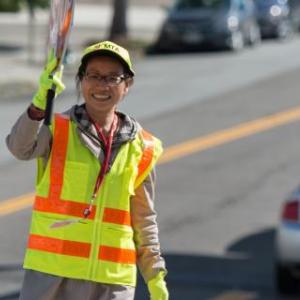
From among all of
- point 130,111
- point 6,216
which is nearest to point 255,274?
point 6,216

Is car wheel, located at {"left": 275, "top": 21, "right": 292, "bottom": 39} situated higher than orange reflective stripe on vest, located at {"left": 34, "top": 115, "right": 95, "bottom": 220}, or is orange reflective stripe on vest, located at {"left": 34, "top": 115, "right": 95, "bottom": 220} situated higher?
car wheel, located at {"left": 275, "top": 21, "right": 292, "bottom": 39}

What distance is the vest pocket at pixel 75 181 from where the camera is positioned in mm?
5336

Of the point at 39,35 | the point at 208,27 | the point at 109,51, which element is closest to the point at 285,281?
the point at 109,51

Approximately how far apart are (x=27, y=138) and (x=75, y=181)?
0.29m

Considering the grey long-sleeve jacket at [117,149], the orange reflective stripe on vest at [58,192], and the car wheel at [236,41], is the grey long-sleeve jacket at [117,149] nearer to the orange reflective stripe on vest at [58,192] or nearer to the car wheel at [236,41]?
the orange reflective stripe on vest at [58,192]

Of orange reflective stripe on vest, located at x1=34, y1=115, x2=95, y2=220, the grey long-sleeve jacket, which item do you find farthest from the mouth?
orange reflective stripe on vest, located at x1=34, y1=115, x2=95, y2=220

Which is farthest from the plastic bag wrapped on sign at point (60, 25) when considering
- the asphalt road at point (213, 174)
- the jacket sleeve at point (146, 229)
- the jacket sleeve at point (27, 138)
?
the asphalt road at point (213, 174)

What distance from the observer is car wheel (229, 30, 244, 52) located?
31.4 meters

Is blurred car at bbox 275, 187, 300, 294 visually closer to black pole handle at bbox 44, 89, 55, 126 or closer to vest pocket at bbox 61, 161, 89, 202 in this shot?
vest pocket at bbox 61, 161, 89, 202

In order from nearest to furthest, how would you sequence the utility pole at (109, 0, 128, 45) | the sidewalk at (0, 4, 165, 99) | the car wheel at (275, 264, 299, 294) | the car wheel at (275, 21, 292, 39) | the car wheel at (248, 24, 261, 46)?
the car wheel at (275, 264, 299, 294) < the sidewalk at (0, 4, 165, 99) < the utility pole at (109, 0, 128, 45) < the car wheel at (248, 24, 261, 46) < the car wheel at (275, 21, 292, 39)

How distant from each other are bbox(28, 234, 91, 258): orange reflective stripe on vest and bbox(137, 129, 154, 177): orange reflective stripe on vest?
1.33 ft

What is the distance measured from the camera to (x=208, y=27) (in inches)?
1241

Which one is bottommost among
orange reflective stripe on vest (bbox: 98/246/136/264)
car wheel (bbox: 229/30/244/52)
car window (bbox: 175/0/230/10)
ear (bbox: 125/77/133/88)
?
orange reflective stripe on vest (bbox: 98/246/136/264)

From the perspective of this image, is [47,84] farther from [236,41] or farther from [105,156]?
[236,41]
